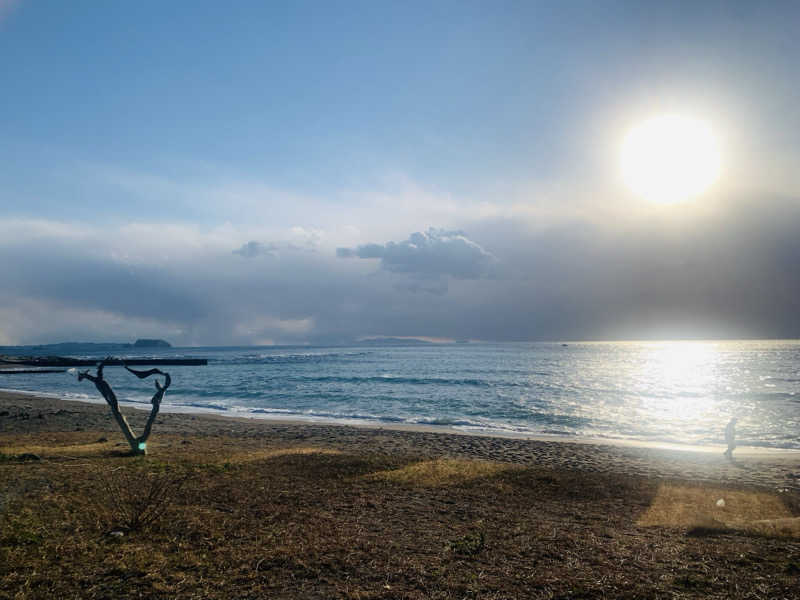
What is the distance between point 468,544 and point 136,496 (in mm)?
6003

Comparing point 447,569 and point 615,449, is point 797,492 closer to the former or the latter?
point 615,449

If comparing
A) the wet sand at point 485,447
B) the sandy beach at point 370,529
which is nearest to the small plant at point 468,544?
the sandy beach at point 370,529

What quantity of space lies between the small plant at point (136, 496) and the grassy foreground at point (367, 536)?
4 centimetres

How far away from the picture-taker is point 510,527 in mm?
7895

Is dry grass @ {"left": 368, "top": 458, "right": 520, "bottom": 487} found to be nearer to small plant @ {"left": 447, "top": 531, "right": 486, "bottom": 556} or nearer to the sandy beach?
the sandy beach

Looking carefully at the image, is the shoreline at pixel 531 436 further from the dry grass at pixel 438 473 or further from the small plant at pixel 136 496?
the small plant at pixel 136 496

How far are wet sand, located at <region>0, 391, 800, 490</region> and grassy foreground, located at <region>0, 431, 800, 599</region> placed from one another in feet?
13.4

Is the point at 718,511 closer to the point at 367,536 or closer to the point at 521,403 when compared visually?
the point at 367,536

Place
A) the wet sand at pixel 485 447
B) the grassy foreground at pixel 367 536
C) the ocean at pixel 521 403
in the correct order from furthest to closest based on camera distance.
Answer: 1. the ocean at pixel 521 403
2. the wet sand at pixel 485 447
3. the grassy foreground at pixel 367 536

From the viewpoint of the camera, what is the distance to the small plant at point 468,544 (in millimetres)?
6594

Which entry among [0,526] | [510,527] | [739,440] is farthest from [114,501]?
[739,440]

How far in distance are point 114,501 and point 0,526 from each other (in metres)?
1.63

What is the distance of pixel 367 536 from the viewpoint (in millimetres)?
7191

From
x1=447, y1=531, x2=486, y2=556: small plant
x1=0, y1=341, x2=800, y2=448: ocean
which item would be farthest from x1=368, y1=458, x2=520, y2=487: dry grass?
x1=0, y1=341, x2=800, y2=448: ocean
